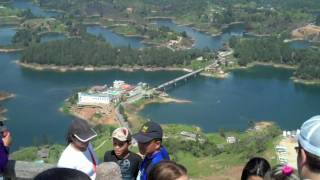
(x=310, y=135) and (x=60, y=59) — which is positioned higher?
(x=310, y=135)

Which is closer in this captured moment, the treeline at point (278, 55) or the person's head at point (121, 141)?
the person's head at point (121, 141)

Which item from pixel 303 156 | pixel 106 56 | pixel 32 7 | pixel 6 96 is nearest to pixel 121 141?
pixel 303 156

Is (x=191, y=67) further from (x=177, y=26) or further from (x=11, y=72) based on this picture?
(x=177, y=26)

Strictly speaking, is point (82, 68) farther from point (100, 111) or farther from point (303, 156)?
point (303, 156)

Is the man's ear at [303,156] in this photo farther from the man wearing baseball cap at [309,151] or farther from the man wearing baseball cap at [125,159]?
the man wearing baseball cap at [125,159]

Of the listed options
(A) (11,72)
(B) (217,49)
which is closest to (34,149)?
(A) (11,72)

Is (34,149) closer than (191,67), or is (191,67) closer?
(34,149)

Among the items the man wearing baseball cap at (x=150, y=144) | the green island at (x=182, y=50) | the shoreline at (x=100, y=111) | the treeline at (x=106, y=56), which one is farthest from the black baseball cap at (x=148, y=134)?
the treeline at (x=106, y=56)
